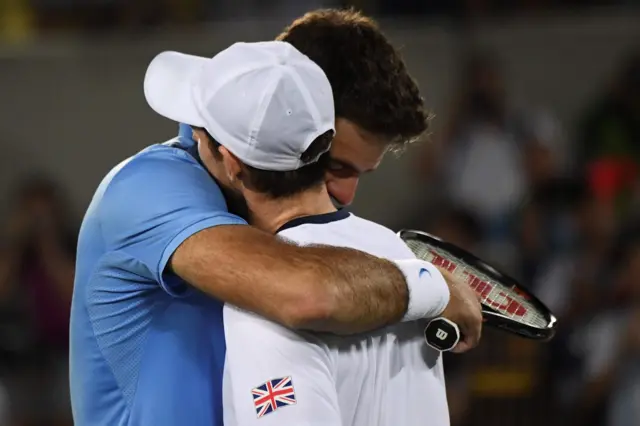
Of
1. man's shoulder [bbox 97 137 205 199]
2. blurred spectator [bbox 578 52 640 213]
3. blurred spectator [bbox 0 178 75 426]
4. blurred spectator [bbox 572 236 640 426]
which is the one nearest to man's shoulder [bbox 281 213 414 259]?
man's shoulder [bbox 97 137 205 199]

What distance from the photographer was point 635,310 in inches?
213

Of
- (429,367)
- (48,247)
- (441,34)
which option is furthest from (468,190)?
(429,367)

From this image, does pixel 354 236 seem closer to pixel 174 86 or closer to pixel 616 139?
pixel 174 86

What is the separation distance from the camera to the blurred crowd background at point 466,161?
5570 mm

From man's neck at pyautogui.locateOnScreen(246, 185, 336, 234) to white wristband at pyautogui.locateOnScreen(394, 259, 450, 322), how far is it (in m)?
0.18


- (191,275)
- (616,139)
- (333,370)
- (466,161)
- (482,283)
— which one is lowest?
(466,161)

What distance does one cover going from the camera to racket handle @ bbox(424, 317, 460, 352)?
7.10 feet

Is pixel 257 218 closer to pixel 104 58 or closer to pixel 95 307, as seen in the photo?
pixel 95 307

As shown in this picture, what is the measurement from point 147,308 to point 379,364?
1.61ft

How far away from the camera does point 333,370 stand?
80.8 inches

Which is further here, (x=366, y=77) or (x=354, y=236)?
(x=366, y=77)

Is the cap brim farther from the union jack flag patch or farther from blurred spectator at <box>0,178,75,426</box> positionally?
blurred spectator at <box>0,178,75,426</box>

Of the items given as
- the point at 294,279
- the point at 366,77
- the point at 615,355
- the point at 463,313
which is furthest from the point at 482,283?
the point at 615,355

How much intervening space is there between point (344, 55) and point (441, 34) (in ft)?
14.9
